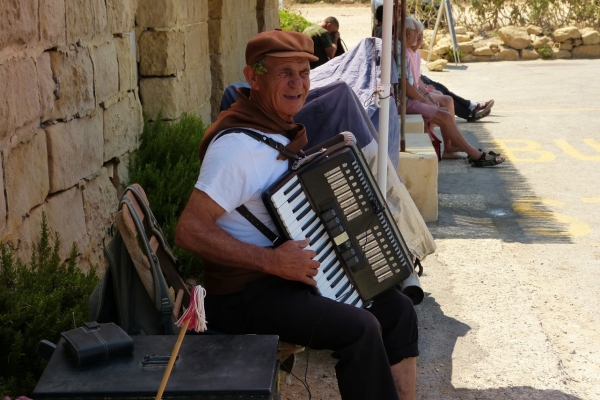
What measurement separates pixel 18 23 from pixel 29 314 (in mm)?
1342

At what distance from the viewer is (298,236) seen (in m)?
3.27

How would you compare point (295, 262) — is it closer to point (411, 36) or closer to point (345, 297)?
point (345, 297)

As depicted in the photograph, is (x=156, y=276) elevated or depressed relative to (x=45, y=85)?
depressed

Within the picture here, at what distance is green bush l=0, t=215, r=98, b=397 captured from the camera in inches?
123

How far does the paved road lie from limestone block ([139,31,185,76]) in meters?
2.36

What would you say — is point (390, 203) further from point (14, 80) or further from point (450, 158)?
point (450, 158)

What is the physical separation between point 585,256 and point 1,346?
4.30 metres

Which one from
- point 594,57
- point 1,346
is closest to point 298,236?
point 1,346

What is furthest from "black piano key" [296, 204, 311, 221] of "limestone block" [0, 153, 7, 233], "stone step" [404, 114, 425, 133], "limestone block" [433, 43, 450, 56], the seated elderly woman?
"limestone block" [433, 43, 450, 56]

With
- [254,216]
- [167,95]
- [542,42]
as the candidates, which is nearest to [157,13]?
[167,95]

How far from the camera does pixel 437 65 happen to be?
→ 16.9 metres

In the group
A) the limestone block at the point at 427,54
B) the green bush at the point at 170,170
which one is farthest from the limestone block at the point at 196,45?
the limestone block at the point at 427,54

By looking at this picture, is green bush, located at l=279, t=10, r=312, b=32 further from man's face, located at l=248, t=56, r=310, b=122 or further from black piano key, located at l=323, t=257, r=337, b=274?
black piano key, located at l=323, t=257, r=337, b=274

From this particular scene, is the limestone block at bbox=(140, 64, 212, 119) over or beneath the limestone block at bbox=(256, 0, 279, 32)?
beneath
